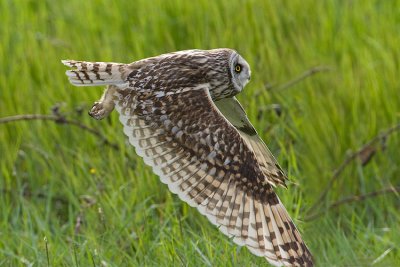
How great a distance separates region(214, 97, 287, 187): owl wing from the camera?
Result: 5.75m

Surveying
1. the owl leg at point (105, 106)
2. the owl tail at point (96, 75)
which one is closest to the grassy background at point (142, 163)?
the owl leg at point (105, 106)

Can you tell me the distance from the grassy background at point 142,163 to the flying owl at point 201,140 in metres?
0.24

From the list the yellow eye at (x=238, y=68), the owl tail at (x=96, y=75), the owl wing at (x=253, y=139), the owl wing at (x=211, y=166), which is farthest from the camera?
the owl wing at (x=253, y=139)

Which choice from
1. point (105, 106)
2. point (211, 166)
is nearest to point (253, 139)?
point (211, 166)

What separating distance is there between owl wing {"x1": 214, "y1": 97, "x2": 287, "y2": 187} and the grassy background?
14 centimetres

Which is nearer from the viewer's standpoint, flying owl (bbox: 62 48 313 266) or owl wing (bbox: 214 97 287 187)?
flying owl (bbox: 62 48 313 266)

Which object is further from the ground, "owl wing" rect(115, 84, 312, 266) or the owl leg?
the owl leg

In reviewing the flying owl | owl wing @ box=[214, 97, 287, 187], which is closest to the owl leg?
the flying owl

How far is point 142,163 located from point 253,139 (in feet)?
2.67

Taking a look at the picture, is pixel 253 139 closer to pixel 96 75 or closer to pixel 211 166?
pixel 211 166

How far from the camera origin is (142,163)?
21.0 feet

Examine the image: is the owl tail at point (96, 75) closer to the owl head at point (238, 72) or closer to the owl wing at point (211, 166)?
the owl wing at point (211, 166)

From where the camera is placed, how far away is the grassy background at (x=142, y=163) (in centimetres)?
583

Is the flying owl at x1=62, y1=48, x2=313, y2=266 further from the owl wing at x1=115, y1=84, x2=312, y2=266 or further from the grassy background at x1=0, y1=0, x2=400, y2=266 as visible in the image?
the grassy background at x1=0, y1=0, x2=400, y2=266
